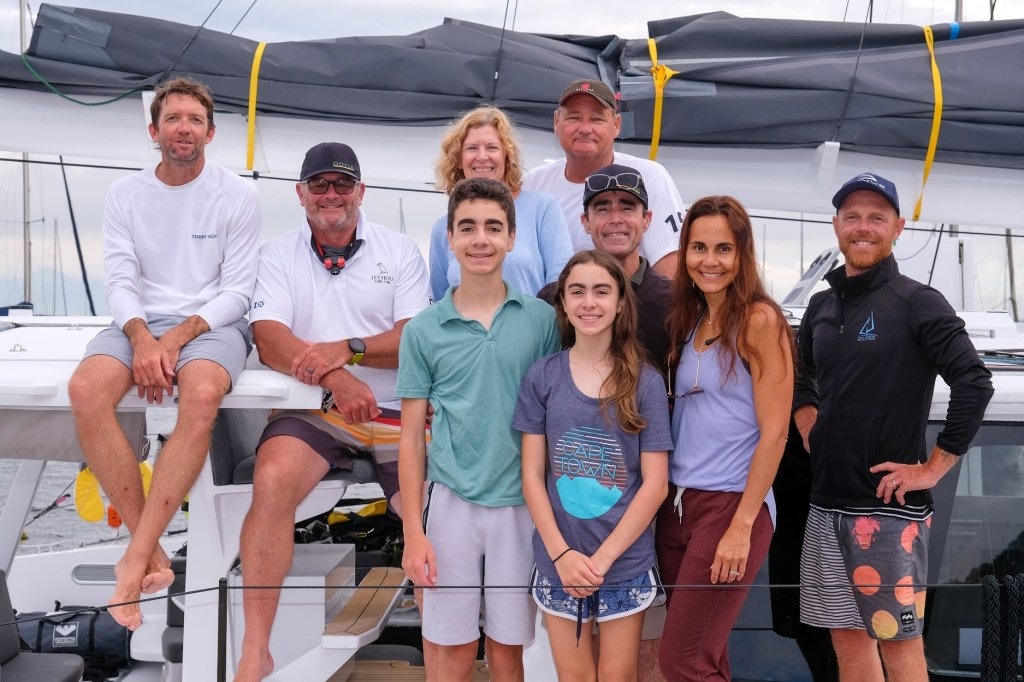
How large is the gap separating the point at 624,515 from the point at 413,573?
1.86 ft

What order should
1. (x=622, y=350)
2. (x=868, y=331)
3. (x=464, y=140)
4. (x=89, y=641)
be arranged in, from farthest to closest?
(x=89, y=641) < (x=464, y=140) < (x=868, y=331) < (x=622, y=350)

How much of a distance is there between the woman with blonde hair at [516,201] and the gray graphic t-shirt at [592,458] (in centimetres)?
68

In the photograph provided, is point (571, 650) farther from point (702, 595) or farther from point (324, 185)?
point (324, 185)

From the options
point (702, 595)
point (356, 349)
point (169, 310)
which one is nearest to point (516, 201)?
point (356, 349)

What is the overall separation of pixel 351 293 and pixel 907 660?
6.39ft

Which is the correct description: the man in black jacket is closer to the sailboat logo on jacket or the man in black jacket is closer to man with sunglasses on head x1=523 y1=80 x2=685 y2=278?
the sailboat logo on jacket

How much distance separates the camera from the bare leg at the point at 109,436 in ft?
9.78

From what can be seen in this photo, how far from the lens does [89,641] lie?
4379 millimetres

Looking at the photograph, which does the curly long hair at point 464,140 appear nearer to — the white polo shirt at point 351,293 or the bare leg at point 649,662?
the white polo shirt at point 351,293

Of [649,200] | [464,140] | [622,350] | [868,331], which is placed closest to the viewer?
[622,350]

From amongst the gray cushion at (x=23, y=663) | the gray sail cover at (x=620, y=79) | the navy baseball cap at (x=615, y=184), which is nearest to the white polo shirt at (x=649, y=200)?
the gray sail cover at (x=620, y=79)

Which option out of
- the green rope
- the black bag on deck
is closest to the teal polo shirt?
the green rope

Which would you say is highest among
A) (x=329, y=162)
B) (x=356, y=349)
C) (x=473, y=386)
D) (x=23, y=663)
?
(x=329, y=162)

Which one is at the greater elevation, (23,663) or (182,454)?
(182,454)
